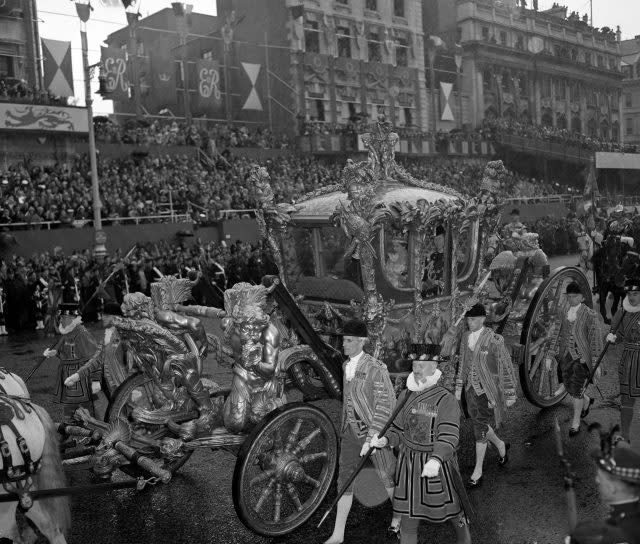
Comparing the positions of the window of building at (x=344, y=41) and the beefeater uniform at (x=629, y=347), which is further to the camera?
the window of building at (x=344, y=41)

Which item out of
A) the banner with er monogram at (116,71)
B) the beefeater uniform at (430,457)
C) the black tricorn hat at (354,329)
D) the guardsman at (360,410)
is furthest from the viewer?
the banner with er monogram at (116,71)

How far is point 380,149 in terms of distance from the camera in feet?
24.3

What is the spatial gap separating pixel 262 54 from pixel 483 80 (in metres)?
19.1

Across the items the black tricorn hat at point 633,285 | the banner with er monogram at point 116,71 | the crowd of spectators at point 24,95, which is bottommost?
the black tricorn hat at point 633,285

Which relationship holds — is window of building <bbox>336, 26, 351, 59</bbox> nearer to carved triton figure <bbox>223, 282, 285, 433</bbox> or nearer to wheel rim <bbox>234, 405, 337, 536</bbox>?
carved triton figure <bbox>223, 282, 285, 433</bbox>

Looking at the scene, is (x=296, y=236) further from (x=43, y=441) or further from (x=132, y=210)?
(x=132, y=210)

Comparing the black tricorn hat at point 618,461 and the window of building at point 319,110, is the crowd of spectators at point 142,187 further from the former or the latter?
the black tricorn hat at point 618,461

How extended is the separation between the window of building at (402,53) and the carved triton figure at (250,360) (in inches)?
1547

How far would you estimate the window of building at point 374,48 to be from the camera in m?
40.5

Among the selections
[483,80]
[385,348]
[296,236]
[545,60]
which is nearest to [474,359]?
[385,348]

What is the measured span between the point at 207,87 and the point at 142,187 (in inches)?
365

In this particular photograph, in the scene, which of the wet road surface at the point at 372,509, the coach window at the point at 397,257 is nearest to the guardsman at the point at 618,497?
the wet road surface at the point at 372,509

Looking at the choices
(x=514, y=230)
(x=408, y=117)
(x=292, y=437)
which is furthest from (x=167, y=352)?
(x=408, y=117)

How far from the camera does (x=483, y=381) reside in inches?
232
